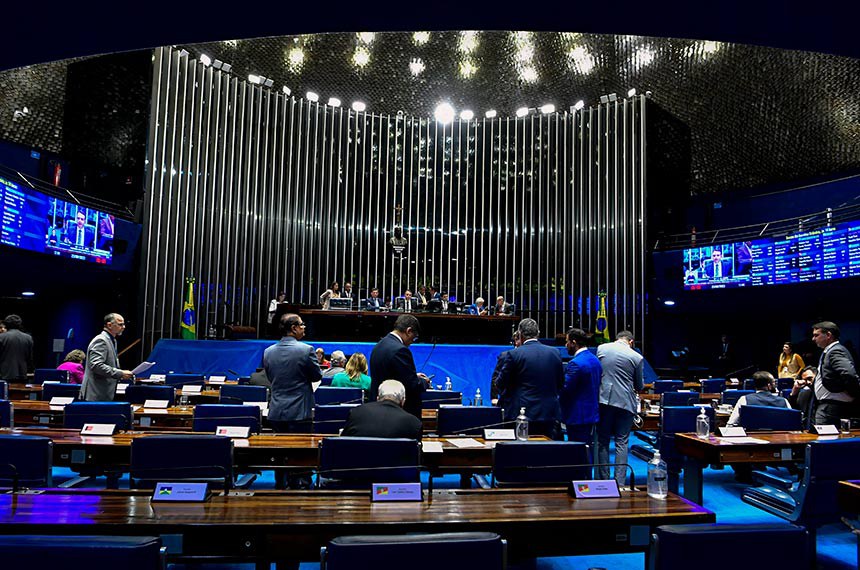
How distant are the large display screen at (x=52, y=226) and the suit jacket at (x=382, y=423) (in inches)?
358

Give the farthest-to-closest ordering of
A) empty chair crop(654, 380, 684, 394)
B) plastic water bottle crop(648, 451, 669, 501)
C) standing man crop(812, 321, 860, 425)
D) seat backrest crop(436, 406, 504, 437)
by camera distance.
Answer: empty chair crop(654, 380, 684, 394), standing man crop(812, 321, 860, 425), seat backrest crop(436, 406, 504, 437), plastic water bottle crop(648, 451, 669, 501)

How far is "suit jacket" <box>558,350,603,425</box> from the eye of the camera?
561 cm

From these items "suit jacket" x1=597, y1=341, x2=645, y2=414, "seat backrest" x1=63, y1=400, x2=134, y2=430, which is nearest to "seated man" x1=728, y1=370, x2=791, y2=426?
"suit jacket" x1=597, y1=341, x2=645, y2=414

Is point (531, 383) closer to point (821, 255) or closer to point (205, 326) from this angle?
point (821, 255)

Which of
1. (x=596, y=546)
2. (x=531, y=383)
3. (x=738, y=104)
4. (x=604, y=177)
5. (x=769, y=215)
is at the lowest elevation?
(x=596, y=546)

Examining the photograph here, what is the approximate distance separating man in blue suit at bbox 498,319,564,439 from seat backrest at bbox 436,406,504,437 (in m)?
0.38

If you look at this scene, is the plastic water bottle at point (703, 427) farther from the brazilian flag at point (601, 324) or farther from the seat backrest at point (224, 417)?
the brazilian flag at point (601, 324)

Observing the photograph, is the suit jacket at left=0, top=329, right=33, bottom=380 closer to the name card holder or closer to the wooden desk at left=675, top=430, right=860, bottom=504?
the name card holder

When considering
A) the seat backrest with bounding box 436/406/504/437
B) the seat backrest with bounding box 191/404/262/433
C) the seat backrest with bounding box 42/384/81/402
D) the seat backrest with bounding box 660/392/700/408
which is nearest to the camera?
the seat backrest with bounding box 191/404/262/433

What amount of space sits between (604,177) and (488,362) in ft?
26.8

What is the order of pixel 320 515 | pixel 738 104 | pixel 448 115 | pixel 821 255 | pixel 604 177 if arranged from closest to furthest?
pixel 320 515
pixel 821 255
pixel 738 104
pixel 604 177
pixel 448 115

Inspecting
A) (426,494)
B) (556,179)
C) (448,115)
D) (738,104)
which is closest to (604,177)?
(556,179)

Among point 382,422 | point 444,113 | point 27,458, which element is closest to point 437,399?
point 382,422

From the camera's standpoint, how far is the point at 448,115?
19.2 metres
